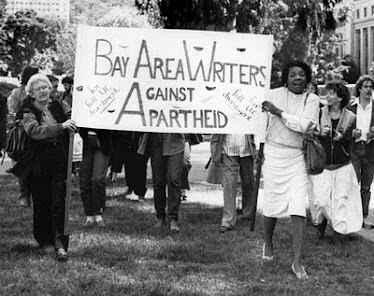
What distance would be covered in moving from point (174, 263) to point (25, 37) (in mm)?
65636

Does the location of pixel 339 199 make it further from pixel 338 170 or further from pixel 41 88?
pixel 41 88

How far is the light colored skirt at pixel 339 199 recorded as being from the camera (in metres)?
8.60

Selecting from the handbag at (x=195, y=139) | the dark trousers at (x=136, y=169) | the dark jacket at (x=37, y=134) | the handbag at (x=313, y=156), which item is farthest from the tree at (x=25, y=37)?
the handbag at (x=313, y=156)

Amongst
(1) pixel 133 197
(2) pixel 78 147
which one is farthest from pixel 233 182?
(1) pixel 133 197

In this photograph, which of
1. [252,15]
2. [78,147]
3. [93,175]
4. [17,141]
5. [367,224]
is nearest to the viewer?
[17,141]

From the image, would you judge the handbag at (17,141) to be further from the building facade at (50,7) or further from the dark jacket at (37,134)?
the building facade at (50,7)

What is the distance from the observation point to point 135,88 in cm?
820

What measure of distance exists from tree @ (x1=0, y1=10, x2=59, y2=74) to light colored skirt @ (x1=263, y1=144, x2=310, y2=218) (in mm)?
52028

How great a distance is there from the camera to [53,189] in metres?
7.56

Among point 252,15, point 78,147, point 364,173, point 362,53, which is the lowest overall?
point 364,173

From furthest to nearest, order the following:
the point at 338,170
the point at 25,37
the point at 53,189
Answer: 1. the point at 25,37
2. the point at 338,170
3. the point at 53,189

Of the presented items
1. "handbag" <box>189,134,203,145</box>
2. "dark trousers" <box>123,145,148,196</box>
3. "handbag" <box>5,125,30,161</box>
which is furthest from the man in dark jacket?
"handbag" <box>5,125,30,161</box>

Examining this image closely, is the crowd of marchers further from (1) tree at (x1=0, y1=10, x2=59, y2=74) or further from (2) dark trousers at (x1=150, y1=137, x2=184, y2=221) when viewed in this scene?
(1) tree at (x1=0, y1=10, x2=59, y2=74)

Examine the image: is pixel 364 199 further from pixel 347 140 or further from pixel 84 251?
pixel 84 251
